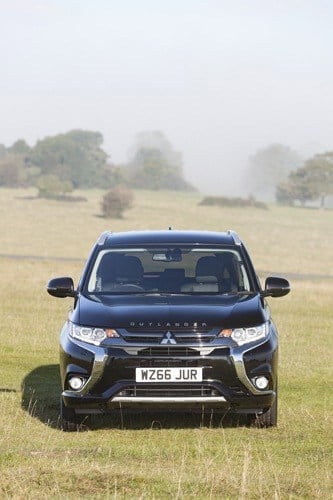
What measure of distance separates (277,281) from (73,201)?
11204 centimetres

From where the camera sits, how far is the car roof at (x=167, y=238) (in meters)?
11.0

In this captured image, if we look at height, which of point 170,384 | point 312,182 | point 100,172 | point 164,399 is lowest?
point 100,172

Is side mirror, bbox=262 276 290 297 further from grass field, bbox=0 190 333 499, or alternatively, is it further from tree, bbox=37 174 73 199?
tree, bbox=37 174 73 199

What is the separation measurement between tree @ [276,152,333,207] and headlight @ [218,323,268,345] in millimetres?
130659

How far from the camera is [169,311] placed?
9.55m

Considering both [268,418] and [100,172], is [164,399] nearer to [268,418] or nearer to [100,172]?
[268,418]

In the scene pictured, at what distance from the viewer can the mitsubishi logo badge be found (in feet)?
30.4

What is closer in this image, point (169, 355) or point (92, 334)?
point (169, 355)

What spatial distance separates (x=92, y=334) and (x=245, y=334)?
3.83ft

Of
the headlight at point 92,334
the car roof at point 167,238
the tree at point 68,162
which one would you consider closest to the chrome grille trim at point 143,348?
the headlight at point 92,334

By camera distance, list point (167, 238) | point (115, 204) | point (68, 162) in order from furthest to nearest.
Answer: point (68, 162) → point (115, 204) → point (167, 238)

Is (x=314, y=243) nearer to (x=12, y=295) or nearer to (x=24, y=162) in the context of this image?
(x=12, y=295)

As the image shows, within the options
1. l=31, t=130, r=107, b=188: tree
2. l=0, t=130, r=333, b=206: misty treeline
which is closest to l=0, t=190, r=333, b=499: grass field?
l=0, t=130, r=333, b=206: misty treeline

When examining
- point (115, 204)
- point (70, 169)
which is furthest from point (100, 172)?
→ point (115, 204)
